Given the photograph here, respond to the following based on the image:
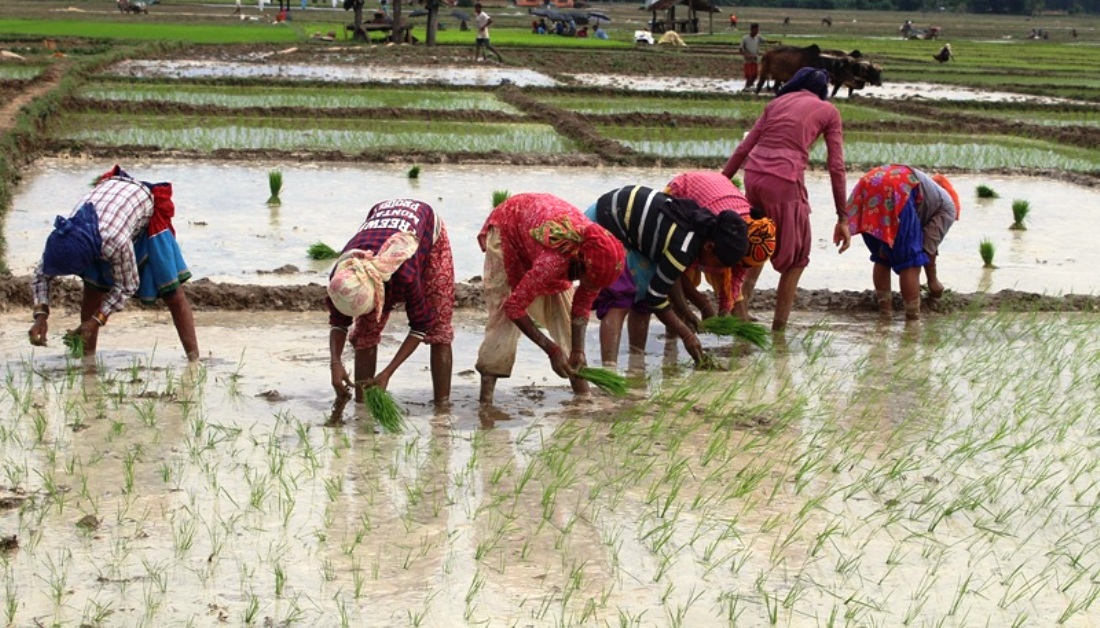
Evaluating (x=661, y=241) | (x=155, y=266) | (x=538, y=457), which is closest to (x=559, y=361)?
(x=538, y=457)

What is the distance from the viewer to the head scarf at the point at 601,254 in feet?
15.3

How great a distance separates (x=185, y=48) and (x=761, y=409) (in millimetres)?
23380

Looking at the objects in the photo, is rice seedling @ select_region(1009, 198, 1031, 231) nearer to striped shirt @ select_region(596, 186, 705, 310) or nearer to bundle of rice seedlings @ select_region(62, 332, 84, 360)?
striped shirt @ select_region(596, 186, 705, 310)

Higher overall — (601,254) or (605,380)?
(601,254)

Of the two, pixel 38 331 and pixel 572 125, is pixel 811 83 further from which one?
pixel 572 125

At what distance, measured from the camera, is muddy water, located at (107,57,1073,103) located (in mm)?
20547

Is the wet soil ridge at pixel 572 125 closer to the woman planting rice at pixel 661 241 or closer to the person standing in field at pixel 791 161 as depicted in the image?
the person standing in field at pixel 791 161

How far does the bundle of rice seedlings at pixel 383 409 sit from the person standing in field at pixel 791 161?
2.26 metres

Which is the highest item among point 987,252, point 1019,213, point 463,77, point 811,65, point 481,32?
point 481,32

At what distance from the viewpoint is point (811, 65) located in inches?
576

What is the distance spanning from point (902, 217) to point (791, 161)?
2.61ft

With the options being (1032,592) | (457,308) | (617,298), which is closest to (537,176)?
(457,308)

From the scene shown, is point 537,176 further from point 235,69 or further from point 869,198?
point 235,69

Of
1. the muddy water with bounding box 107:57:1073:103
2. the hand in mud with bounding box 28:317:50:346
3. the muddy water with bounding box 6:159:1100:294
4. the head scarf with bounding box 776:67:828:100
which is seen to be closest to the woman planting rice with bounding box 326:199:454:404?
the hand in mud with bounding box 28:317:50:346
